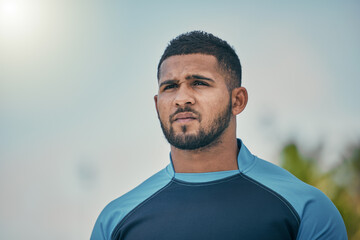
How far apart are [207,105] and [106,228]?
1370mm

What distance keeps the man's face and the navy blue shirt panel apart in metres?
0.39

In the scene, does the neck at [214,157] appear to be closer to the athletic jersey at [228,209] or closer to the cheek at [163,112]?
the athletic jersey at [228,209]

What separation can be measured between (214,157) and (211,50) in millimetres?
917

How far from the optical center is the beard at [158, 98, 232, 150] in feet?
10.0

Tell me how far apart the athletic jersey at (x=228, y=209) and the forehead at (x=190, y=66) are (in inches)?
28.7

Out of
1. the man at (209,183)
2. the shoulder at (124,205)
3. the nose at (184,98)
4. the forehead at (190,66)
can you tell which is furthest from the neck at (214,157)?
the forehead at (190,66)

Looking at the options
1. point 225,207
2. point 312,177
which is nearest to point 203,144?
point 225,207

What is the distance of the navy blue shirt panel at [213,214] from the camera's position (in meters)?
2.78

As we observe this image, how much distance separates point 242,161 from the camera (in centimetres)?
324

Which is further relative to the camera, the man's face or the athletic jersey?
the man's face

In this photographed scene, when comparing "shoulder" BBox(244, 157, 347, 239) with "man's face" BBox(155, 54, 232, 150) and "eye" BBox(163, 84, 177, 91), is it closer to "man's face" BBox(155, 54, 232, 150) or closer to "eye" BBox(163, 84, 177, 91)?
"man's face" BBox(155, 54, 232, 150)

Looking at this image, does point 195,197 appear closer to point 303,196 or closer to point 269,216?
point 269,216

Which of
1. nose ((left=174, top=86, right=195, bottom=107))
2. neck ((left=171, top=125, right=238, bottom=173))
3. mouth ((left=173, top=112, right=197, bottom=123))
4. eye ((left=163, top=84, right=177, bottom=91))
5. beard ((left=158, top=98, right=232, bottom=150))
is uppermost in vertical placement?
eye ((left=163, top=84, right=177, bottom=91))

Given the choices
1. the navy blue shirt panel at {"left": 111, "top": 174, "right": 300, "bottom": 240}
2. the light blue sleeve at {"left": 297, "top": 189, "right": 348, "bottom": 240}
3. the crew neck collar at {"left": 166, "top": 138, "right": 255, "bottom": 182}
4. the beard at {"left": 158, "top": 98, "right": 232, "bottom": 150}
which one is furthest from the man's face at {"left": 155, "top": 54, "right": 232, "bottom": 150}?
the light blue sleeve at {"left": 297, "top": 189, "right": 348, "bottom": 240}
